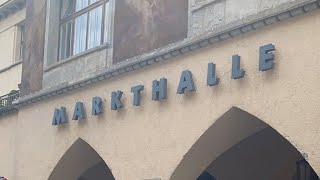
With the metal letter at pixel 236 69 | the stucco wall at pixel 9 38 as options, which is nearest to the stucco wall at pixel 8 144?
the stucco wall at pixel 9 38

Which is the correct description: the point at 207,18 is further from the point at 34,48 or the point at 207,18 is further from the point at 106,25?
the point at 34,48

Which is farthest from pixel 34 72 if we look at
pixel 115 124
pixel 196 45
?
pixel 196 45

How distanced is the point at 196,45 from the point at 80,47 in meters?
4.42

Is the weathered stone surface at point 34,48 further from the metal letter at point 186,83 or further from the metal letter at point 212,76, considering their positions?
the metal letter at point 212,76

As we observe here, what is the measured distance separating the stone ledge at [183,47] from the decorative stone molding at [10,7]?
17.0ft

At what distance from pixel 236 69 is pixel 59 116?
5146 millimetres

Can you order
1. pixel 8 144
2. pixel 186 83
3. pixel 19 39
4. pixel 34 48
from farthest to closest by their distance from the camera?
pixel 19 39
pixel 8 144
pixel 34 48
pixel 186 83

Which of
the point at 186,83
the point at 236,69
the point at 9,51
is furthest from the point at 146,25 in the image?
the point at 9,51

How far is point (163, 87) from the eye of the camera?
1121 centimetres

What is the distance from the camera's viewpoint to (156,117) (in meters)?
11.4

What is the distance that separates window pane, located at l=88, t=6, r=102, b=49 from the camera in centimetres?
1373

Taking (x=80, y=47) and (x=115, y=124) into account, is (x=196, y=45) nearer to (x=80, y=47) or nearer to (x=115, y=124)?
(x=115, y=124)

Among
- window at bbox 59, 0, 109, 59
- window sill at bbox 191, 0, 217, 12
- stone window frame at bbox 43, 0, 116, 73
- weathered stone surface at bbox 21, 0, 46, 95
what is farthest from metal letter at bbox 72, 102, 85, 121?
window sill at bbox 191, 0, 217, 12

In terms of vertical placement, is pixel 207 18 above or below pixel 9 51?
below
